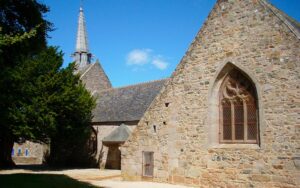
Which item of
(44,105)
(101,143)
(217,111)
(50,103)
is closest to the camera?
(217,111)

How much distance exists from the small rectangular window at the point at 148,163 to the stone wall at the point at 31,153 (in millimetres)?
17840

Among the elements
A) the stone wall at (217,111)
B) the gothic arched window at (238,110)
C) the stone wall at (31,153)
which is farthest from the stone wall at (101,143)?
the gothic arched window at (238,110)

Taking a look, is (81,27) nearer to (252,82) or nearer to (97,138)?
(97,138)

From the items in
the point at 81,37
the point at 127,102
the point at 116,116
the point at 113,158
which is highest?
the point at 81,37

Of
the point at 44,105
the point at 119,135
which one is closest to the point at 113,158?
the point at 119,135

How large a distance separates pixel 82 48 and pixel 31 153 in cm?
1781

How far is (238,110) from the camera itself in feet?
41.7

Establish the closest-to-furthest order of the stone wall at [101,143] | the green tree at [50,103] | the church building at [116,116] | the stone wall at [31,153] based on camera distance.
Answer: the green tree at [50,103] < the church building at [116,116] < the stone wall at [101,143] < the stone wall at [31,153]

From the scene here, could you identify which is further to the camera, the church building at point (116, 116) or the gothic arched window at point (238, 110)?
the church building at point (116, 116)

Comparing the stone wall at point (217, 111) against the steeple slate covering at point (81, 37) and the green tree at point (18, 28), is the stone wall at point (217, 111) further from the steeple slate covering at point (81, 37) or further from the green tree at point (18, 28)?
the steeple slate covering at point (81, 37)

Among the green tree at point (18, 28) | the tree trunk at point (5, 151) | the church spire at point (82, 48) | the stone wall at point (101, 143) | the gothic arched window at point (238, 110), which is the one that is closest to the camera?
the green tree at point (18, 28)

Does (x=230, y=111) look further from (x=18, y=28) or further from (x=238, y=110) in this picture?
(x=18, y=28)

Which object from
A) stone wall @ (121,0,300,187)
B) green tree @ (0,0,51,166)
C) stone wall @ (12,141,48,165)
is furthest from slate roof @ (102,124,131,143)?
green tree @ (0,0,51,166)

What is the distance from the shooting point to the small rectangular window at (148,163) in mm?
14609
